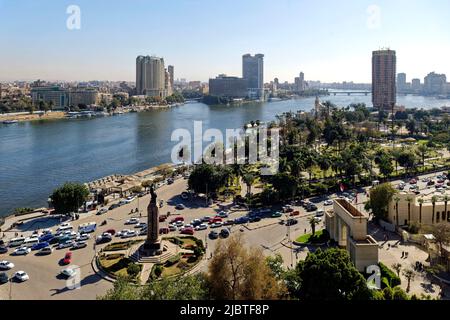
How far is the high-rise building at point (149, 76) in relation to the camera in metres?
88.4

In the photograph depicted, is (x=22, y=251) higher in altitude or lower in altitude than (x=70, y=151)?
lower

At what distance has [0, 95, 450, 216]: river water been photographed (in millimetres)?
22406

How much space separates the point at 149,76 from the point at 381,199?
80.1 m

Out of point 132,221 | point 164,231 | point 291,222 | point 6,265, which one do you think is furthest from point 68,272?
point 291,222

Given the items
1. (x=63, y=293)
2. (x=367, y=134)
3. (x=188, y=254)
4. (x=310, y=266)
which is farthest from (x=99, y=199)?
(x=367, y=134)

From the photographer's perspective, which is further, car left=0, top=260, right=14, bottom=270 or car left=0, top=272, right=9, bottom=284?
car left=0, top=260, right=14, bottom=270

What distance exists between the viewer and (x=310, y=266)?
8.50 meters

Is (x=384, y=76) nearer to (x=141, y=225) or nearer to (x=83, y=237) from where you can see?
(x=141, y=225)

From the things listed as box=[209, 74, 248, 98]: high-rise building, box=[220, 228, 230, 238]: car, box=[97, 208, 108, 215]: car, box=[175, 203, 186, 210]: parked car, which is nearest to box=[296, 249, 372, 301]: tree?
box=[220, 228, 230, 238]: car

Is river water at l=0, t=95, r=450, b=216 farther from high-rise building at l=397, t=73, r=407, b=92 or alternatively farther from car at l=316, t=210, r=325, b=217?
high-rise building at l=397, t=73, r=407, b=92

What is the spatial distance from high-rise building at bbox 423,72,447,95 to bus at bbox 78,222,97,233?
11897 centimetres

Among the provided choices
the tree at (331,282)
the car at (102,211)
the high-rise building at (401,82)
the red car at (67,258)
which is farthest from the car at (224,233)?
the high-rise building at (401,82)

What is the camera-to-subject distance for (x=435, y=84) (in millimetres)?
116875
